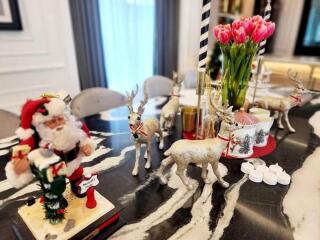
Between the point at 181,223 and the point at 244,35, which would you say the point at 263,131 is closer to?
the point at 244,35

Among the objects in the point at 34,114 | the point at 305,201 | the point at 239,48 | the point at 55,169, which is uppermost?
the point at 239,48

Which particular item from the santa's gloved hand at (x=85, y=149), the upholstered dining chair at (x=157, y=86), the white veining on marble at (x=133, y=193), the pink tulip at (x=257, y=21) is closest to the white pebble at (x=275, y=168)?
the white veining on marble at (x=133, y=193)

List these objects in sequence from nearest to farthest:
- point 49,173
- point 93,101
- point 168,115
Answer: point 49,173
point 168,115
point 93,101

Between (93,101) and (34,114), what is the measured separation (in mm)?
1074

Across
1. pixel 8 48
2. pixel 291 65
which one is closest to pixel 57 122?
pixel 8 48

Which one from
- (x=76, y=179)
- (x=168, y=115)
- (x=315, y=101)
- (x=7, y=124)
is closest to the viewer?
(x=76, y=179)

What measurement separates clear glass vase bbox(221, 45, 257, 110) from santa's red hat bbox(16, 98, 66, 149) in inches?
24.0

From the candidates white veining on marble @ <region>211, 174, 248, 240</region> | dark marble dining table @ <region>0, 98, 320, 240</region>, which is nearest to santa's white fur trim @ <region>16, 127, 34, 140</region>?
dark marble dining table @ <region>0, 98, 320, 240</region>

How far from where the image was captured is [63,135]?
490 mm

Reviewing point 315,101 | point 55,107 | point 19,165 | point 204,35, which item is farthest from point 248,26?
point 315,101

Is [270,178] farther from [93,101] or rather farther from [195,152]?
[93,101]

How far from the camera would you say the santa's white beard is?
47cm

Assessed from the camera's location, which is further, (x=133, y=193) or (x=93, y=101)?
(x=93, y=101)

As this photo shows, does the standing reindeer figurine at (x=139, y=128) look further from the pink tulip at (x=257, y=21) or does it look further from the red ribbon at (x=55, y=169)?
the pink tulip at (x=257, y=21)
